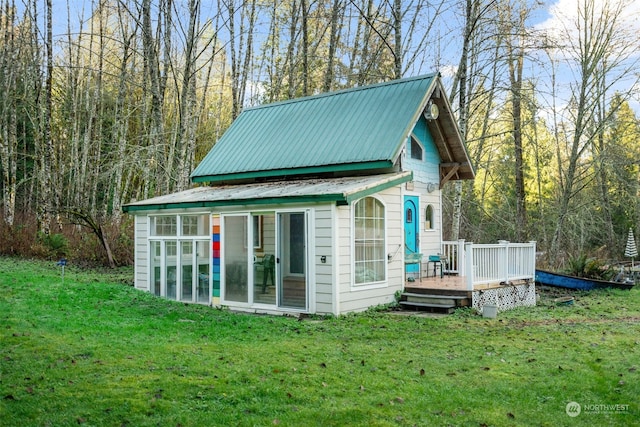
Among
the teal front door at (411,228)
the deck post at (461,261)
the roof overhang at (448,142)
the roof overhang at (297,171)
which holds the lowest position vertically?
the deck post at (461,261)

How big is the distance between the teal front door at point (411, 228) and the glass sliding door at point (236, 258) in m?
3.98

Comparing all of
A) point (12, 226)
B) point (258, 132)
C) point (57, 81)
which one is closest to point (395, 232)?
point (258, 132)

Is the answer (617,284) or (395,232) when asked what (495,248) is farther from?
(617,284)

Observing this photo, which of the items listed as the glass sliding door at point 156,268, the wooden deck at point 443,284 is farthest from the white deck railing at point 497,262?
the glass sliding door at point 156,268

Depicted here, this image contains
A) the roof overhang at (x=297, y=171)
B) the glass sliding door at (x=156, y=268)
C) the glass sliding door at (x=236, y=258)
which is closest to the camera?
the glass sliding door at (x=236, y=258)

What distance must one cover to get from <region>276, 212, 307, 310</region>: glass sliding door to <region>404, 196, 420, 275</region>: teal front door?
11.1 feet

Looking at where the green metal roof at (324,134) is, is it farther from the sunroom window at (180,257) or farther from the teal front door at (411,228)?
the sunroom window at (180,257)

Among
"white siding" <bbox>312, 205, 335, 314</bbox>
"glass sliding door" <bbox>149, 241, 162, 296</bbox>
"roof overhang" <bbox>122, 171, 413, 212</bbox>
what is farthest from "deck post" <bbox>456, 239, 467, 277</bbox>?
"glass sliding door" <bbox>149, 241, 162, 296</bbox>

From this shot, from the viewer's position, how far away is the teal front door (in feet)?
44.1

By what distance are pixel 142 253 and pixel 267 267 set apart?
3.99 metres

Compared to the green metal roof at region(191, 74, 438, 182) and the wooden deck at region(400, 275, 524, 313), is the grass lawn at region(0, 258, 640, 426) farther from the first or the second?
the green metal roof at region(191, 74, 438, 182)

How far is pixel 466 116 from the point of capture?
18.9 metres

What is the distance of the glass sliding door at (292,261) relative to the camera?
35.7 ft

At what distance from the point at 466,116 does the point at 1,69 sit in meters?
18.3
